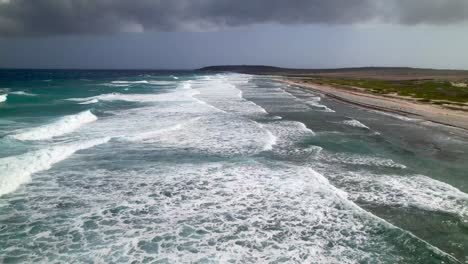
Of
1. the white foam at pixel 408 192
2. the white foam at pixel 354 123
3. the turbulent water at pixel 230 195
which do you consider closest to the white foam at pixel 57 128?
the turbulent water at pixel 230 195

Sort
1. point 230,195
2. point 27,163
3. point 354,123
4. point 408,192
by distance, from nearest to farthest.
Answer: point 230,195 → point 408,192 → point 27,163 → point 354,123

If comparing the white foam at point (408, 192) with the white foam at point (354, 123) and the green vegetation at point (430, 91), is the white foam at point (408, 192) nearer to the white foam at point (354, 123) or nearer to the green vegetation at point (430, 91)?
the white foam at point (354, 123)

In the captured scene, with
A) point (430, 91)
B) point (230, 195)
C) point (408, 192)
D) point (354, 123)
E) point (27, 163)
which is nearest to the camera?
point (230, 195)

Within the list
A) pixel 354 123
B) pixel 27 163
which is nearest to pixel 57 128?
pixel 27 163

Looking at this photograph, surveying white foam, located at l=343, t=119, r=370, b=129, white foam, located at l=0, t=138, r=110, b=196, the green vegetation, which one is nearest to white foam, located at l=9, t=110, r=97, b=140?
white foam, located at l=0, t=138, r=110, b=196

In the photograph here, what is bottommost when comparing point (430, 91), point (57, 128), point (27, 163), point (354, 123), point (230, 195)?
point (230, 195)

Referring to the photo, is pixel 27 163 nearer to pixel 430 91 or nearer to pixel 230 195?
pixel 230 195

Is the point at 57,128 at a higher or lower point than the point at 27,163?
higher

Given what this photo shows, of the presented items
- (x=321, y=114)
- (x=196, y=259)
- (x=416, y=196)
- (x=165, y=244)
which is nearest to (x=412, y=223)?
(x=416, y=196)
